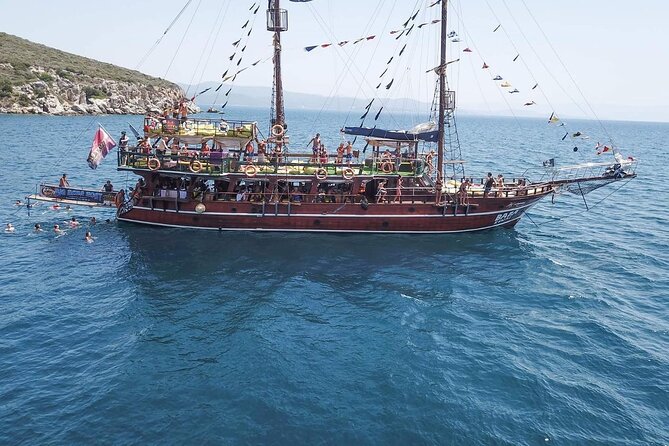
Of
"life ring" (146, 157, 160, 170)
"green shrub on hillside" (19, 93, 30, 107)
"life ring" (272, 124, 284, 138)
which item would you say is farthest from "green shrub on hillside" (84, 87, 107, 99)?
"life ring" (272, 124, 284, 138)

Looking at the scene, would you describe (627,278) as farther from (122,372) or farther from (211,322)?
(122,372)

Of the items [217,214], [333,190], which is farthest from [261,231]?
[333,190]

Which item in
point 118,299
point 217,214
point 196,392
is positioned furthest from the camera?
point 217,214

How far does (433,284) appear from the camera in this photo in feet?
89.2

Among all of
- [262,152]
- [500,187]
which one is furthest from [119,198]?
[500,187]

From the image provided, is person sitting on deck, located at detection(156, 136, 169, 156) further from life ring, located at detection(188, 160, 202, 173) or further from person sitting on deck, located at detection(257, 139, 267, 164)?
person sitting on deck, located at detection(257, 139, 267, 164)

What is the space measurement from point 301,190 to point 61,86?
4426 inches

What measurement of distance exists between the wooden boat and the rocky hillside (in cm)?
8354

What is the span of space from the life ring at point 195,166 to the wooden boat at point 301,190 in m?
0.27

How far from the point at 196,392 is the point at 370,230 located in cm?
1981

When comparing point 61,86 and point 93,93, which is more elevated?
point 61,86

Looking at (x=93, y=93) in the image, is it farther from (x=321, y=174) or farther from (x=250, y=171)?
(x=321, y=174)

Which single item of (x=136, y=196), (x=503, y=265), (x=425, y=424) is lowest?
(x=425, y=424)

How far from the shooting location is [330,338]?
21.2 m
